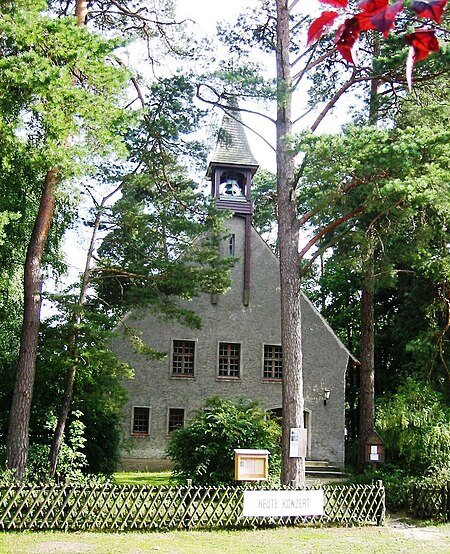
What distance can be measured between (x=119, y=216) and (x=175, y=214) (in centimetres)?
160

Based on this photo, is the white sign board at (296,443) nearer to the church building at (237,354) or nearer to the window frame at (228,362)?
the church building at (237,354)

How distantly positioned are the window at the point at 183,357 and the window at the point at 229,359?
109 cm

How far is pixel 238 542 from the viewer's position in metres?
12.0

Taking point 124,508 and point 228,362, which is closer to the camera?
point 124,508

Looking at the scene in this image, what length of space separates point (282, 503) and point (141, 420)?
43.5ft

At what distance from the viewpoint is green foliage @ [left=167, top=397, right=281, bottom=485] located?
15641 millimetres

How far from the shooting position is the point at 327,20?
5.28 ft

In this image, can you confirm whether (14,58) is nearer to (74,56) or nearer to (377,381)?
(74,56)

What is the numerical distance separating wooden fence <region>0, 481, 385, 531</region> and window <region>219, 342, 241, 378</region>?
1291cm

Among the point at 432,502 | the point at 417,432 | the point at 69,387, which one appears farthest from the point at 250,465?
the point at 417,432

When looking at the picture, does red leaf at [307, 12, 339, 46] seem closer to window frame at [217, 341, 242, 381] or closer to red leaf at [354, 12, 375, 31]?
red leaf at [354, 12, 375, 31]

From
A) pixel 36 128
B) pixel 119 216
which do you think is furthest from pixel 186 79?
pixel 36 128

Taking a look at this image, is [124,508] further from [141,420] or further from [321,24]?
[141,420]

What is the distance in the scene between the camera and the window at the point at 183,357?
26.6 meters
